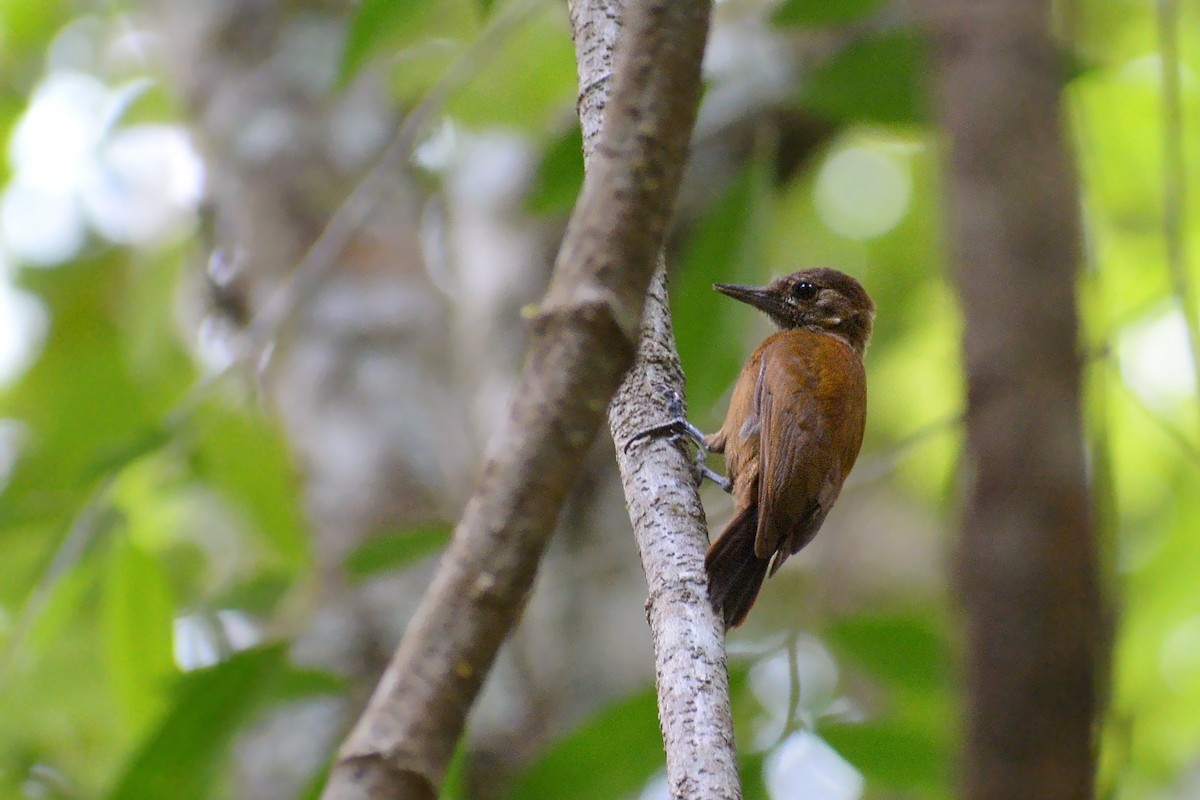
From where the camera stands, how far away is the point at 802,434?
399 cm

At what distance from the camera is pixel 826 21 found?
3664 millimetres

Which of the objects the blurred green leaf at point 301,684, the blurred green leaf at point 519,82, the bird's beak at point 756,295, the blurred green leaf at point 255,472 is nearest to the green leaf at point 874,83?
the bird's beak at point 756,295

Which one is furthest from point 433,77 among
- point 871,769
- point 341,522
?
point 871,769

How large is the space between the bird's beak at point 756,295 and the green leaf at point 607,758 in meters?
1.14

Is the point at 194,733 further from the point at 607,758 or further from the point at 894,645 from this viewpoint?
the point at 894,645

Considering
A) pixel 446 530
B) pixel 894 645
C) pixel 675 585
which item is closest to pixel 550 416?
pixel 675 585

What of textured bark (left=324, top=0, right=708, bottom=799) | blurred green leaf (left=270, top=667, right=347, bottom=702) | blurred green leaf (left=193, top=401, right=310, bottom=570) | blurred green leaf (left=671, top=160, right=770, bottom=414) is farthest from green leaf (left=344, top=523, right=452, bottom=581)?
textured bark (left=324, top=0, right=708, bottom=799)

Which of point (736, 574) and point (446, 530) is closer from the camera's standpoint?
point (736, 574)

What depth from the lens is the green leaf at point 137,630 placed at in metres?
3.53

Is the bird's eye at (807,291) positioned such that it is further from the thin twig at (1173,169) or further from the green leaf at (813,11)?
the thin twig at (1173,169)

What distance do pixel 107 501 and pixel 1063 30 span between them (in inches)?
109

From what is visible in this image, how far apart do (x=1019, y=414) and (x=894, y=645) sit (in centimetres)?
237

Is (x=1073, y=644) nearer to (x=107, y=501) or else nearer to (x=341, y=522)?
(x=107, y=501)

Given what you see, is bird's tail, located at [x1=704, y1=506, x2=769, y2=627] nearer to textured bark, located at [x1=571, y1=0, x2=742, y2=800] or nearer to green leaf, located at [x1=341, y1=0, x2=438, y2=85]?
textured bark, located at [x1=571, y1=0, x2=742, y2=800]
